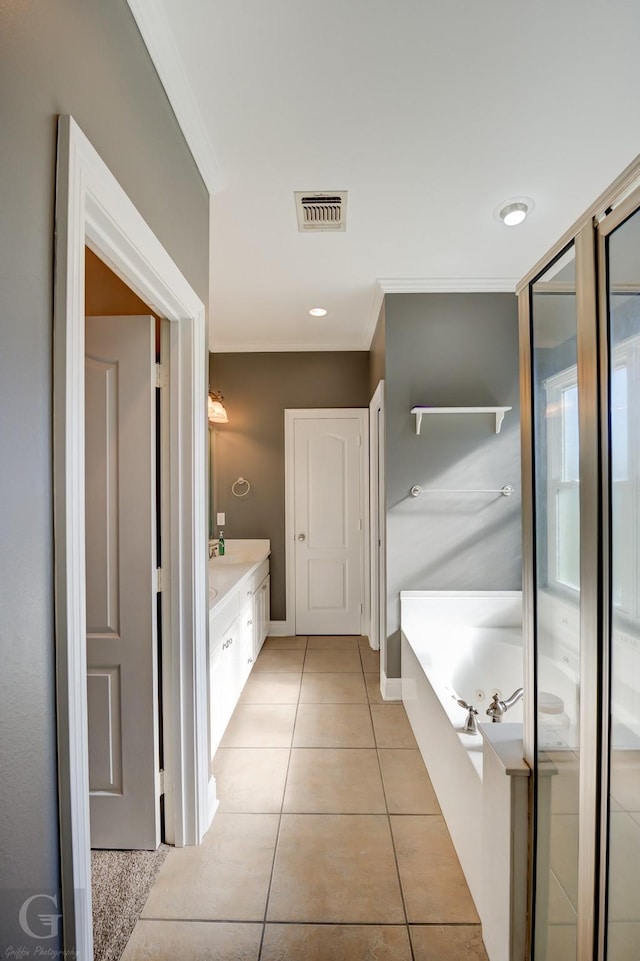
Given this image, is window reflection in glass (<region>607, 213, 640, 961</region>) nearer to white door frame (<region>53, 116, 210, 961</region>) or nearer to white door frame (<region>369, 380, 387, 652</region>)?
white door frame (<region>53, 116, 210, 961</region>)

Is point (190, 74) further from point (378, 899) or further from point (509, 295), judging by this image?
point (378, 899)

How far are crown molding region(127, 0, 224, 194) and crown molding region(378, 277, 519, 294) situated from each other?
1401 mm

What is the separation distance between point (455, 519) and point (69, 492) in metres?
2.70

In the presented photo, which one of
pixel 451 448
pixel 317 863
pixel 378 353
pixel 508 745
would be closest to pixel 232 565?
pixel 451 448

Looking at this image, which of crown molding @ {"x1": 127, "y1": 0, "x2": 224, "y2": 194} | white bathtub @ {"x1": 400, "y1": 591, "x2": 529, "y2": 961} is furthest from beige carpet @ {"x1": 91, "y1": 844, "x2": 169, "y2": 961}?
crown molding @ {"x1": 127, "y1": 0, "x2": 224, "y2": 194}

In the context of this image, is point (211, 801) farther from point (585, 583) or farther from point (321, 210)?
point (321, 210)

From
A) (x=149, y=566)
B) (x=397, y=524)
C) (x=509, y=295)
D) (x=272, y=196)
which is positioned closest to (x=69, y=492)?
(x=149, y=566)

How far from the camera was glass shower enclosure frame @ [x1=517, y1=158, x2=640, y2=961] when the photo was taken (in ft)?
3.02

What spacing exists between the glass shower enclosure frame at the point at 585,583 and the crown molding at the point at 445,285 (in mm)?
1988

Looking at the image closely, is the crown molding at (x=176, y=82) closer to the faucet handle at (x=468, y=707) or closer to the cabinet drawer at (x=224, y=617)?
the cabinet drawer at (x=224, y=617)

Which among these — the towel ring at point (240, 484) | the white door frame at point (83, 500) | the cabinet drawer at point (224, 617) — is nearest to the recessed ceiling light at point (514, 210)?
the white door frame at point (83, 500)

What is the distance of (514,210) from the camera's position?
7.73ft

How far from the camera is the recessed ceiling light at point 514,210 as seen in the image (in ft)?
7.56

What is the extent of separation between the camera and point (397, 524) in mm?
3273
